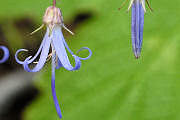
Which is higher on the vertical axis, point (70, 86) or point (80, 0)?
point (80, 0)

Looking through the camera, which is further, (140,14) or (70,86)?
(70,86)

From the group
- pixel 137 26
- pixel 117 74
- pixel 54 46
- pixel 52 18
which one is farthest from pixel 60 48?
pixel 117 74

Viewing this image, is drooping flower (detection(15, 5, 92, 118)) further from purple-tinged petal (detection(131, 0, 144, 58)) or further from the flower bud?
purple-tinged petal (detection(131, 0, 144, 58))

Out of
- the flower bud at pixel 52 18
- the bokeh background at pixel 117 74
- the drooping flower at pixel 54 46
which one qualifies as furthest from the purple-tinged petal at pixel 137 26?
the bokeh background at pixel 117 74

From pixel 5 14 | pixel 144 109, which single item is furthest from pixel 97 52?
pixel 5 14

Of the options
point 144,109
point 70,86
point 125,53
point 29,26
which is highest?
point 29,26

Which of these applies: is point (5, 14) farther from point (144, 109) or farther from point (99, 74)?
point (144, 109)

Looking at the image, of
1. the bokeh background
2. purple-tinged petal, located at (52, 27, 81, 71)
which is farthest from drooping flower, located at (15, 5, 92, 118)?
the bokeh background
